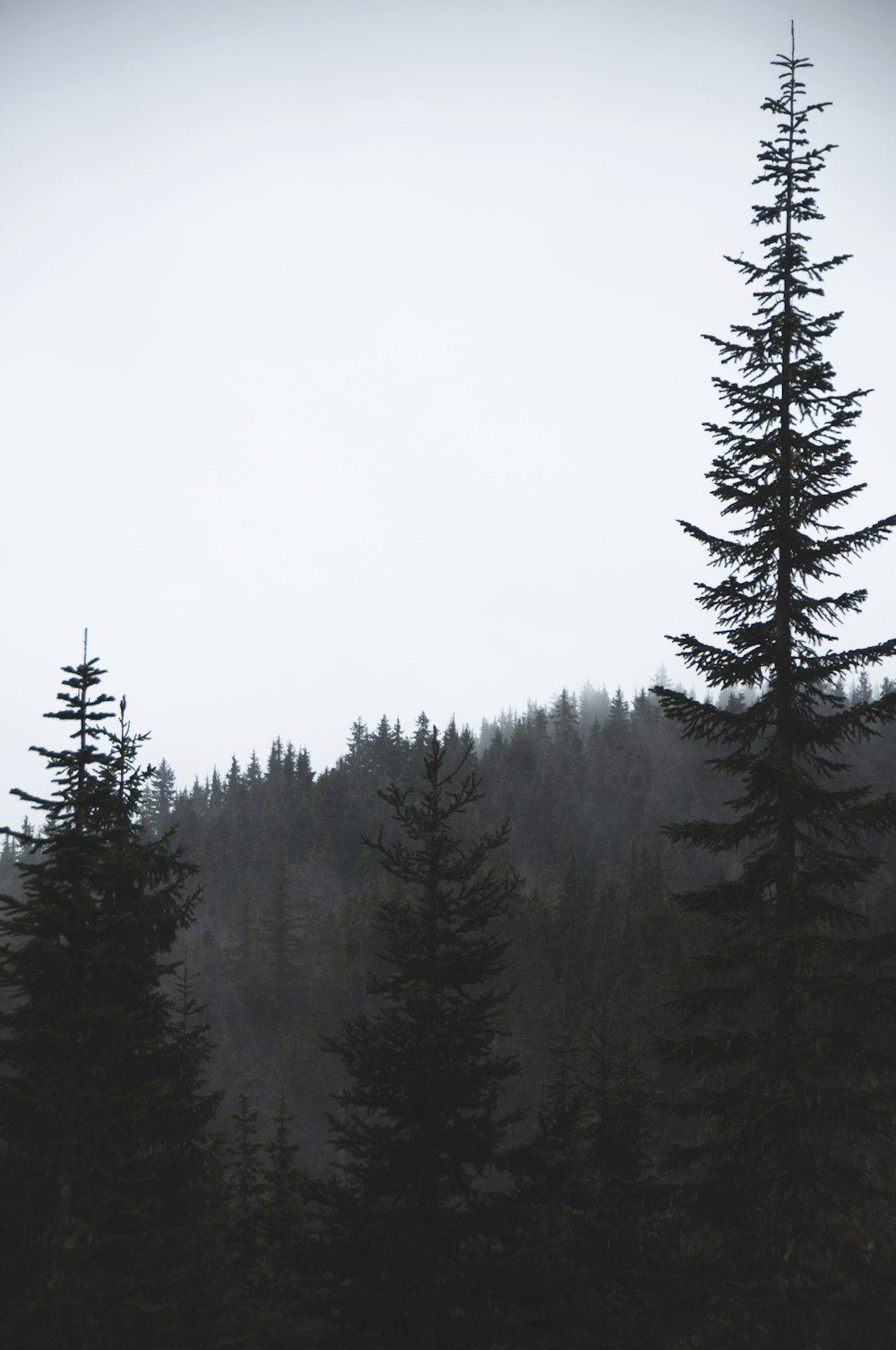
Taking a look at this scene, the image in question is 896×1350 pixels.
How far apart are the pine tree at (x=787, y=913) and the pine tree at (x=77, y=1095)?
25.5ft

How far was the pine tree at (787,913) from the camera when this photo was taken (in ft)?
36.7

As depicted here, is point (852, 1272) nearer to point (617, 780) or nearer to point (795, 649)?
point (795, 649)

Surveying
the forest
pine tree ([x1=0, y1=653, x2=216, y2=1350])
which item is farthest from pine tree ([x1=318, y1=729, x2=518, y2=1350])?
pine tree ([x1=0, y1=653, x2=216, y2=1350])

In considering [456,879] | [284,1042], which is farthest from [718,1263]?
[284,1042]

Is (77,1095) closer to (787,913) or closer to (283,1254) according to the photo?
(283,1254)

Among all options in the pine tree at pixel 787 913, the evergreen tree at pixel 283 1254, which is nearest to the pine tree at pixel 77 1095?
the evergreen tree at pixel 283 1254

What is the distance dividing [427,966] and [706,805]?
126m

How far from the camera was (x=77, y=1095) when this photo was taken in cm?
1277

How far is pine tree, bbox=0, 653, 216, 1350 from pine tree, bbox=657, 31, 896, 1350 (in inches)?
306

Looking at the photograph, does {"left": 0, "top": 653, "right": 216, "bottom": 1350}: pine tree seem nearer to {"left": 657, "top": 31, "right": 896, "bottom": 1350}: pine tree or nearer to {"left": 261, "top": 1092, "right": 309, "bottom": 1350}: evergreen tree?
{"left": 261, "top": 1092, "right": 309, "bottom": 1350}: evergreen tree

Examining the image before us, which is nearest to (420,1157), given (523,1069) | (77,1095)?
(523,1069)

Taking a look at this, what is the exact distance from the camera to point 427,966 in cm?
1355

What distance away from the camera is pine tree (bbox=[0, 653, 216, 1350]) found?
12.4 metres

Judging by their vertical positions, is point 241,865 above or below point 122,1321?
above
